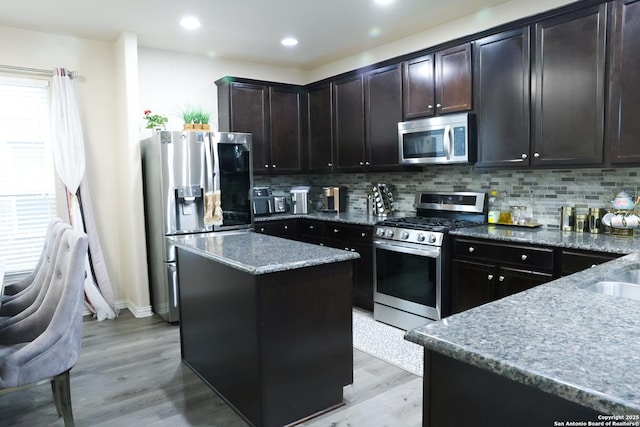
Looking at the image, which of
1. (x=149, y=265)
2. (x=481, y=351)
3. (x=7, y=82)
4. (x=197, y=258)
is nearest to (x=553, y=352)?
(x=481, y=351)

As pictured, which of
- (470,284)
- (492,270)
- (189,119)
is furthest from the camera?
(189,119)

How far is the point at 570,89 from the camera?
2975mm

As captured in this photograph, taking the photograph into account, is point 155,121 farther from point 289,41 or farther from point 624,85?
point 624,85

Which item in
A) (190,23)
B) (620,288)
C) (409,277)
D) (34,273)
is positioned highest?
(190,23)

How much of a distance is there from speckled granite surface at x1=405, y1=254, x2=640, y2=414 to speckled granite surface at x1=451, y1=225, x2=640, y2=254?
146cm

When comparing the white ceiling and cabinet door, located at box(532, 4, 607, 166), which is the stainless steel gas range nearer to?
cabinet door, located at box(532, 4, 607, 166)

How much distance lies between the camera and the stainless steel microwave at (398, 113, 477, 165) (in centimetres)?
354

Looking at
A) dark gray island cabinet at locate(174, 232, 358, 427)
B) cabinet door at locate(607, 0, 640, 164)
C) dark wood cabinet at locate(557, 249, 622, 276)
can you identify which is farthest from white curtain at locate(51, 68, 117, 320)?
cabinet door at locate(607, 0, 640, 164)

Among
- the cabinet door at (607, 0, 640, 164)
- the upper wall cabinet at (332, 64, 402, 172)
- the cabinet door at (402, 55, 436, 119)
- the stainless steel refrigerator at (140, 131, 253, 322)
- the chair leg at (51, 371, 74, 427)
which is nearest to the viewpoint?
the chair leg at (51, 371, 74, 427)

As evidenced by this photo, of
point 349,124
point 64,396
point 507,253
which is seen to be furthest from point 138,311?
point 507,253

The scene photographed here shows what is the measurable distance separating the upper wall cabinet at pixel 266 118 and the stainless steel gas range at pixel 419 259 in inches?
68.8

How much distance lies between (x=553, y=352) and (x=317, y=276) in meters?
1.53

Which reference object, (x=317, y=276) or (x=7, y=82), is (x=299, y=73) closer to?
(x=7, y=82)

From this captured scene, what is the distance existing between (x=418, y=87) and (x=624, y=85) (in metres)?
1.64
